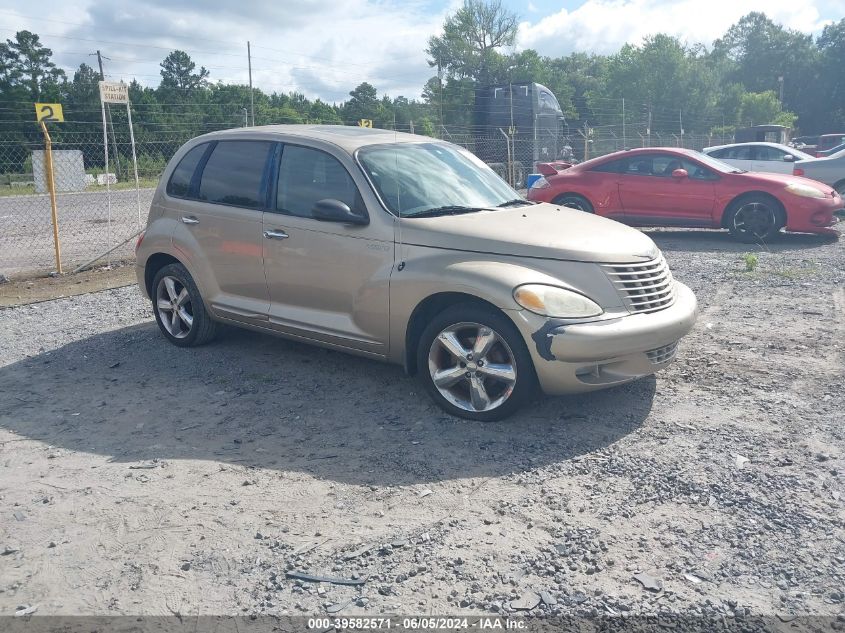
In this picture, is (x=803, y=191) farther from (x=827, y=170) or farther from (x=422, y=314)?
(x=422, y=314)

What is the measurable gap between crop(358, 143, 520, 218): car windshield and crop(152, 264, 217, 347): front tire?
6.58 feet

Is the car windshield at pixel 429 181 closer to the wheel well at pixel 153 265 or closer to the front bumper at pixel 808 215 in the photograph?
the wheel well at pixel 153 265

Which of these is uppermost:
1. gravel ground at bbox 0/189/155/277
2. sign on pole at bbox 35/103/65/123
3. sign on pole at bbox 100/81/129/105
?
sign on pole at bbox 100/81/129/105

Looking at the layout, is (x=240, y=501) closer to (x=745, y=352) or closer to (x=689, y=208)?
(x=745, y=352)

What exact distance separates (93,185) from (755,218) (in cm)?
2561

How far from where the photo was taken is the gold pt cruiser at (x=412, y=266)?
4.77m

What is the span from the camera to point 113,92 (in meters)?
10.7

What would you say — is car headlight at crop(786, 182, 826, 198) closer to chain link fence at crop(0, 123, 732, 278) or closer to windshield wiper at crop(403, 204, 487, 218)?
chain link fence at crop(0, 123, 732, 278)

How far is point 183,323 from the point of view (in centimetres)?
679

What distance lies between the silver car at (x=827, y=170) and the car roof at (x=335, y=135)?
13.1 metres

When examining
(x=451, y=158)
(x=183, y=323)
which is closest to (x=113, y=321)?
(x=183, y=323)

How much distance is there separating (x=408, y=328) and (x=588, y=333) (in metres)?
1.21

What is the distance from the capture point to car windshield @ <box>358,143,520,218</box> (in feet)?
18.0

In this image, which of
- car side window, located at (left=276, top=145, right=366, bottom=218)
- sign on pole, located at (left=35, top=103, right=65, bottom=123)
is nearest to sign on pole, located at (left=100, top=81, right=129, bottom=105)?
sign on pole, located at (left=35, top=103, right=65, bottom=123)
